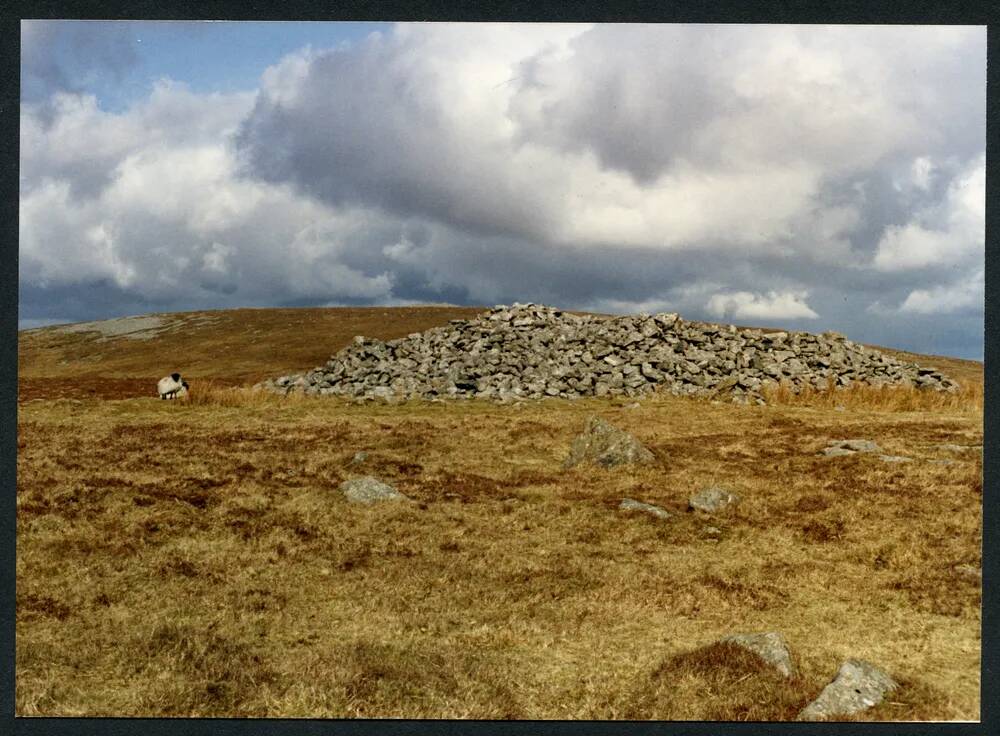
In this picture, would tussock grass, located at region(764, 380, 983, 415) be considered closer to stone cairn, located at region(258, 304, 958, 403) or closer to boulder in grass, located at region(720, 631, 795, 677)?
stone cairn, located at region(258, 304, 958, 403)

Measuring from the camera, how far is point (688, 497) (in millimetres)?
18250

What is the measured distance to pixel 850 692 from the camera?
310 inches

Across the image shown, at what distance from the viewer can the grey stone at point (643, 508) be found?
16.5 metres

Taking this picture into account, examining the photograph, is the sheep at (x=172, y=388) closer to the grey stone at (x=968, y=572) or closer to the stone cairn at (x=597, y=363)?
the stone cairn at (x=597, y=363)

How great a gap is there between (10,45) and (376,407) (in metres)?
29.9

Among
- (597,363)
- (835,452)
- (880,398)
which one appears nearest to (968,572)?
(835,452)

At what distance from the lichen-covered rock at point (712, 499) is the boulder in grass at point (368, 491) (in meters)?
7.57

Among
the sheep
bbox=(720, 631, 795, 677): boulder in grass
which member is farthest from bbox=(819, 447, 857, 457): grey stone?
the sheep

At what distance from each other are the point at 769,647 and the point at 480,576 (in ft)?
17.5

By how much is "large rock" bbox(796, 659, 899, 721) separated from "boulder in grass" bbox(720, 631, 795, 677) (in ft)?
2.30

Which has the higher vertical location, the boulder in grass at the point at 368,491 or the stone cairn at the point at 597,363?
the stone cairn at the point at 597,363

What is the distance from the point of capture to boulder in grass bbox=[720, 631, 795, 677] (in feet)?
28.8

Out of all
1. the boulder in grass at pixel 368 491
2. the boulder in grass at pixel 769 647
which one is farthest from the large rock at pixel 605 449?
the boulder in grass at pixel 769 647

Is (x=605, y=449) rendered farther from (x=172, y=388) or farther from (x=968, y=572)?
(x=172, y=388)
